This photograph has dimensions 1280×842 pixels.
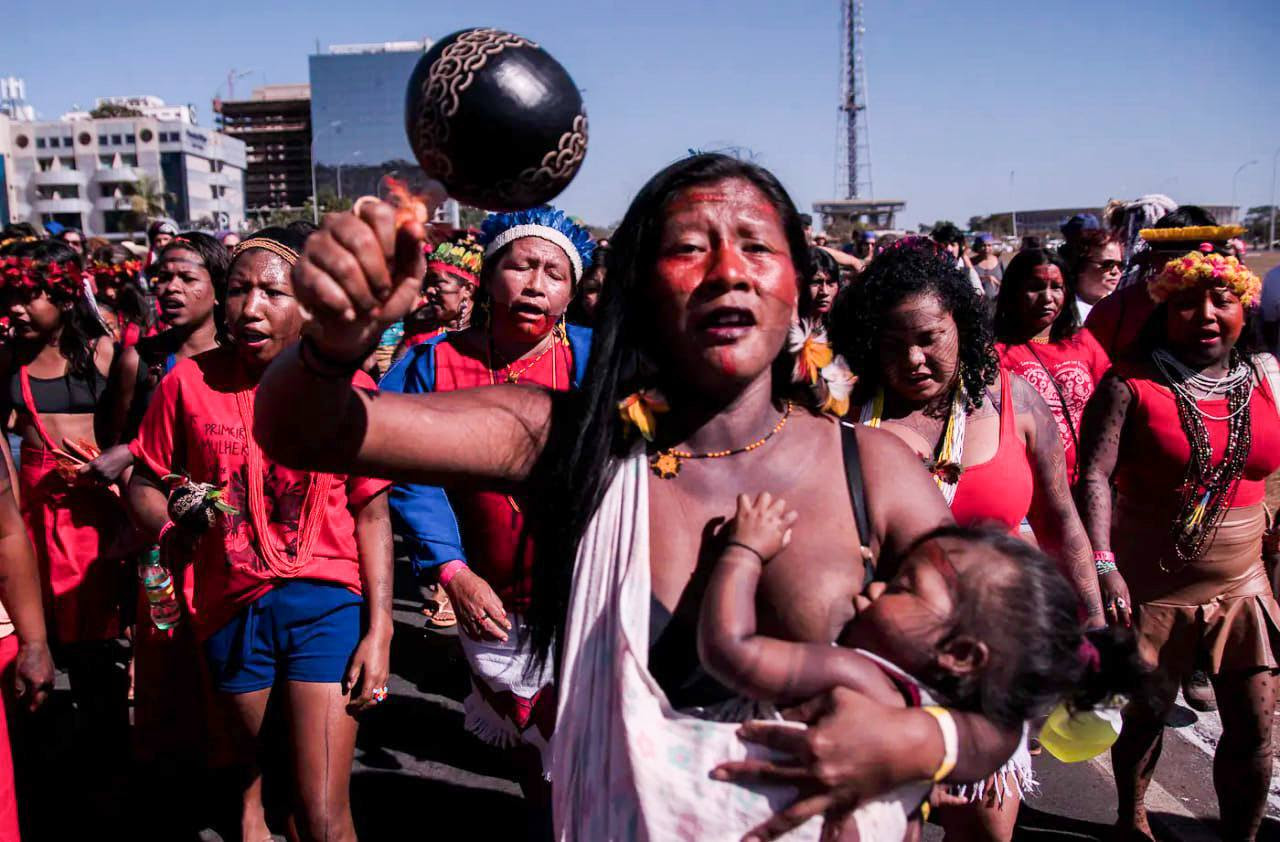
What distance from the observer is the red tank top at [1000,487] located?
3379mm

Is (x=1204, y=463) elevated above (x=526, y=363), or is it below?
below

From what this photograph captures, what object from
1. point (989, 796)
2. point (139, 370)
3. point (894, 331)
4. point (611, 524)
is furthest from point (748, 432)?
point (139, 370)

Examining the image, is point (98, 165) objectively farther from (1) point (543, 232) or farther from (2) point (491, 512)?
(2) point (491, 512)

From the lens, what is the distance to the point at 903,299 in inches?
137

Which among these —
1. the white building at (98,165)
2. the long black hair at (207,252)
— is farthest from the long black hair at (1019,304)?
the white building at (98,165)

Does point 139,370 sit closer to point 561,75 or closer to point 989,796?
point 561,75

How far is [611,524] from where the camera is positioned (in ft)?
6.46

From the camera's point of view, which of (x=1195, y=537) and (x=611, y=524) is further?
(x=1195, y=537)

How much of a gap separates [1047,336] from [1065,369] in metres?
0.31

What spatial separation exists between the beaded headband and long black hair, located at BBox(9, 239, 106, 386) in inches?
94.3

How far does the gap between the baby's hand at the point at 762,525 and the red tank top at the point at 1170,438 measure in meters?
2.74

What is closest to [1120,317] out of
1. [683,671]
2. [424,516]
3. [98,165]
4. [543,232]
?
[543,232]

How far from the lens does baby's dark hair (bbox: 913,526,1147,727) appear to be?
191 cm

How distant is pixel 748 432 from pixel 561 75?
84 centimetres
